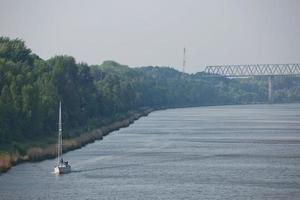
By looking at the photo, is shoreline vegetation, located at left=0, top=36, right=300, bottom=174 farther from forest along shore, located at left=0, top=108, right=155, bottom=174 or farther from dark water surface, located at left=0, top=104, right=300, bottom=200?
dark water surface, located at left=0, top=104, right=300, bottom=200

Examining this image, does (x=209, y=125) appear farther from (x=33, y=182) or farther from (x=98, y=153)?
(x=33, y=182)

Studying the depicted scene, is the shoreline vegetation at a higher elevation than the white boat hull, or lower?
higher

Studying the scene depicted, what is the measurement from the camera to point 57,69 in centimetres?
8706

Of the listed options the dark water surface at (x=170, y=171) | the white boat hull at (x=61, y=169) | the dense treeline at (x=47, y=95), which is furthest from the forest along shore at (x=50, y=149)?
the white boat hull at (x=61, y=169)

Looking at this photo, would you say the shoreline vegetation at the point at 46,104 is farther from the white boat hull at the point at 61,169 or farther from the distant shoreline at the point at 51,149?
the white boat hull at the point at 61,169

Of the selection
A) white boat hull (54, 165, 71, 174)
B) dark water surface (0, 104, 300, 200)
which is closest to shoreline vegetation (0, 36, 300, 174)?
dark water surface (0, 104, 300, 200)

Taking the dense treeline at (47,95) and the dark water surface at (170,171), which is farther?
the dense treeline at (47,95)

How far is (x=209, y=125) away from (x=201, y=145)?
114 feet

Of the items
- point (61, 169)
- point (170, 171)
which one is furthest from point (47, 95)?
point (170, 171)

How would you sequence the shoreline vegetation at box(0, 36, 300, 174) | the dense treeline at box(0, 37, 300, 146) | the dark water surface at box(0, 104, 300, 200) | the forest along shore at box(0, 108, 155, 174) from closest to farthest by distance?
the dark water surface at box(0, 104, 300, 200) → the forest along shore at box(0, 108, 155, 174) → the shoreline vegetation at box(0, 36, 300, 174) → the dense treeline at box(0, 37, 300, 146)

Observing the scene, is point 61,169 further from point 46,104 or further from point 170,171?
point 46,104

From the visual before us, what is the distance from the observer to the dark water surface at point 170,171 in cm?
4497

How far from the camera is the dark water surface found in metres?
45.0

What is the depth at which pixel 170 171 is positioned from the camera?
2136 inches
